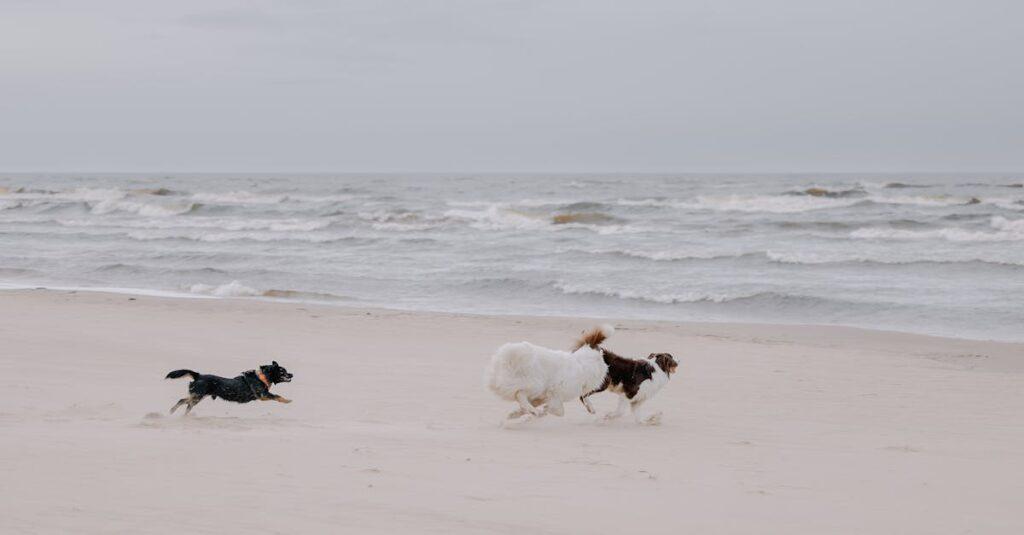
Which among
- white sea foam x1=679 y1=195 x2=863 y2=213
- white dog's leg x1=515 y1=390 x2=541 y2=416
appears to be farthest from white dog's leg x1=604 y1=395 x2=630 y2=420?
white sea foam x1=679 y1=195 x2=863 y2=213

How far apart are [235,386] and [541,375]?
222 centimetres

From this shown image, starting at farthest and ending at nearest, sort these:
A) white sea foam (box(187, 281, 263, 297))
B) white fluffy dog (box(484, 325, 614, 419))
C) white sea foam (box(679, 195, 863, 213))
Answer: white sea foam (box(679, 195, 863, 213))
white sea foam (box(187, 281, 263, 297))
white fluffy dog (box(484, 325, 614, 419))

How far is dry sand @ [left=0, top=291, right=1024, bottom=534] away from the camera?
4.77m

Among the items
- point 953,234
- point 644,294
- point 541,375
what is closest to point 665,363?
point 541,375

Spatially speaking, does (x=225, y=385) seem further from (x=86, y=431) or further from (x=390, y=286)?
(x=390, y=286)

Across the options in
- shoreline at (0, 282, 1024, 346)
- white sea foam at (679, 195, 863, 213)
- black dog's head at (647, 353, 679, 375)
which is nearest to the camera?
black dog's head at (647, 353, 679, 375)

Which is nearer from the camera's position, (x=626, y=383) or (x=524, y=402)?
(x=524, y=402)

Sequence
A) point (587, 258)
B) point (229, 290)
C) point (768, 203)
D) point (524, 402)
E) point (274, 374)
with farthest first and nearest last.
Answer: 1. point (768, 203)
2. point (587, 258)
3. point (229, 290)
4. point (274, 374)
5. point (524, 402)

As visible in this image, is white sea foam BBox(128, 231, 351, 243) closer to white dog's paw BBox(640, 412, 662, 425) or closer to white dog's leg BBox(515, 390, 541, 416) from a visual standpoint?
white dog's paw BBox(640, 412, 662, 425)

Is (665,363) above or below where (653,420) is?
above

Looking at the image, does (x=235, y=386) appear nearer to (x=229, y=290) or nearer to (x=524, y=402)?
(x=524, y=402)

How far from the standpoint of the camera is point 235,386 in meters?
7.20

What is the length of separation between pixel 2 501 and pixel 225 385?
2.67 metres

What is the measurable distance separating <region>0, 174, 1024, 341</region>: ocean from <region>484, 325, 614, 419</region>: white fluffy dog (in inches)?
338
